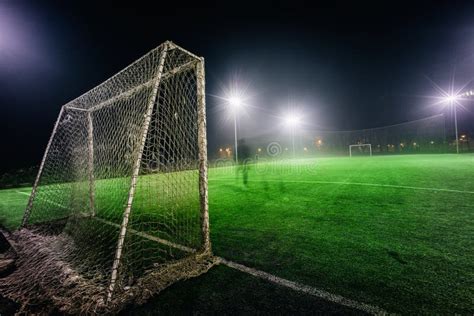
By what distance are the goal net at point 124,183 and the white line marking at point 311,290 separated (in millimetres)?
537

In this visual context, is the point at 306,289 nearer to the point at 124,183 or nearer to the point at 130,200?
the point at 130,200

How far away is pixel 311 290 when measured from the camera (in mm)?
2229

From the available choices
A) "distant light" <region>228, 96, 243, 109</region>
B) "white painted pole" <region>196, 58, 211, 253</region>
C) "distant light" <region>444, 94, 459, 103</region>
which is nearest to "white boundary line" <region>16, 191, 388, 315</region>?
"white painted pole" <region>196, 58, 211, 253</region>

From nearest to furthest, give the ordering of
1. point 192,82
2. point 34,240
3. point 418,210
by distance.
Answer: point 192,82 < point 34,240 < point 418,210

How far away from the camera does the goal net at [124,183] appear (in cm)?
241

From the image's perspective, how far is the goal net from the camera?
94.9 inches

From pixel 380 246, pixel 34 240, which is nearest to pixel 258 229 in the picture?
pixel 380 246

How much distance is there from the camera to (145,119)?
248 cm

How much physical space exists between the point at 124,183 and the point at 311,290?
9.06ft

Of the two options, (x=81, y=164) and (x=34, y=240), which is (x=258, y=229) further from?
(x=81, y=164)

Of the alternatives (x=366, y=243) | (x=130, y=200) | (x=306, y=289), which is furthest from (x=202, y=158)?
(x=366, y=243)

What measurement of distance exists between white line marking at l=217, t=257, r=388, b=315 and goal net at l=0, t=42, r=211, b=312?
537mm

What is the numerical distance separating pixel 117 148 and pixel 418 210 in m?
5.77

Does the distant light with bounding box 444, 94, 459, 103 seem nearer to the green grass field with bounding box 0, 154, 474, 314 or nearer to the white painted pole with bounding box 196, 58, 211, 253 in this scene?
the green grass field with bounding box 0, 154, 474, 314
